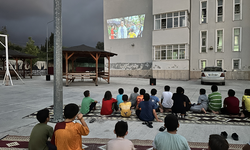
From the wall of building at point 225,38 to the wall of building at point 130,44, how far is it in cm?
662

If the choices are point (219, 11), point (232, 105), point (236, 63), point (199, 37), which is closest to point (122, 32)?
point (199, 37)

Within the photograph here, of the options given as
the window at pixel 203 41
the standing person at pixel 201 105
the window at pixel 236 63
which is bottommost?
the standing person at pixel 201 105

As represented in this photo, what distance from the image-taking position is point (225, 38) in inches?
836

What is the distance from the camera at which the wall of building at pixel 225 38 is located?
20234 millimetres

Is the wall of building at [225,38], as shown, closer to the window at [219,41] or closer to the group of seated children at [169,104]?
the window at [219,41]

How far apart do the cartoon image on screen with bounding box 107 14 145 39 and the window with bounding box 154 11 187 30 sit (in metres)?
4.43

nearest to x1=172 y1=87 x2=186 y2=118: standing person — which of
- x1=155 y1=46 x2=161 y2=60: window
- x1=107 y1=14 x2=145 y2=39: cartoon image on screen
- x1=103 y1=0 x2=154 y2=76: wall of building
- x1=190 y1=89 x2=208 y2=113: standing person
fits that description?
x1=190 y1=89 x2=208 y2=113: standing person

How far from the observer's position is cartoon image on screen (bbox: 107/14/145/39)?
91.4 feet

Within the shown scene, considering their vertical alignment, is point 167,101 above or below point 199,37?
below

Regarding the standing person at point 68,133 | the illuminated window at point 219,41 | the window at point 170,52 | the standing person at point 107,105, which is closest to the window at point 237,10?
the illuminated window at point 219,41

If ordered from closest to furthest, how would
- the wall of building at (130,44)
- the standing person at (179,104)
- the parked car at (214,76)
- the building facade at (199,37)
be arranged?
the standing person at (179,104), the parked car at (214,76), the building facade at (199,37), the wall of building at (130,44)

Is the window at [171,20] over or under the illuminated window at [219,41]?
over

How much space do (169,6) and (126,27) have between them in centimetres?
861

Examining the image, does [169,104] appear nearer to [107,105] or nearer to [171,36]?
[107,105]
